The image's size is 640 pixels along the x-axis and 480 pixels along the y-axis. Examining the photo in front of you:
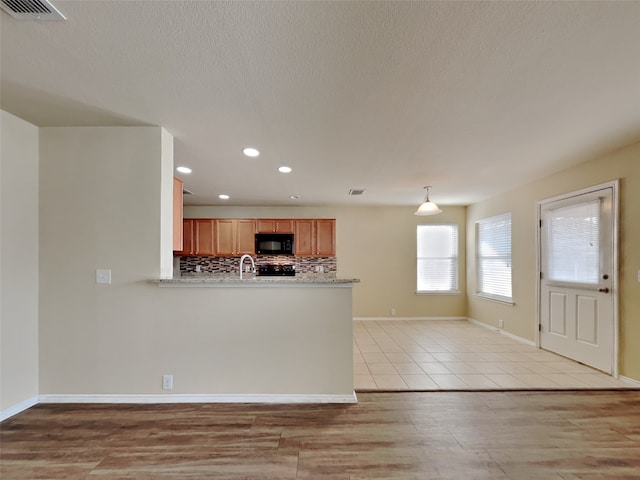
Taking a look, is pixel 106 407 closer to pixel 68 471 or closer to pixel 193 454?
pixel 68 471

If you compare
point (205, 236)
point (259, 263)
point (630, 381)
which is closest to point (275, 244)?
point (259, 263)

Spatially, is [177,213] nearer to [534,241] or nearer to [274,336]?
[274,336]

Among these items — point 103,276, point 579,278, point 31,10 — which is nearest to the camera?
point 31,10

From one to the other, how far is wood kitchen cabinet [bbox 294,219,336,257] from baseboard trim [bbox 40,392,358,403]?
345 centimetres

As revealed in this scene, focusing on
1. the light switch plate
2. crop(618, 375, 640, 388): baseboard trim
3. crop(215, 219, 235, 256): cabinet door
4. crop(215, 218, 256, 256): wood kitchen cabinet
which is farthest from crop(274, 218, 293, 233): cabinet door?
crop(618, 375, 640, 388): baseboard trim

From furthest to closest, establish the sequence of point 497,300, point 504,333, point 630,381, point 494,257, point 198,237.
A: point 198,237, point 494,257, point 497,300, point 504,333, point 630,381

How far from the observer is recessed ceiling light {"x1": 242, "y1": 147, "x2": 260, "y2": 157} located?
289 centimetres

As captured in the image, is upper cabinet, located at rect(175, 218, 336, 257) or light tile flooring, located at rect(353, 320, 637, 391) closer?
light tile flooring, located at rect(353, 320, 637, 391)

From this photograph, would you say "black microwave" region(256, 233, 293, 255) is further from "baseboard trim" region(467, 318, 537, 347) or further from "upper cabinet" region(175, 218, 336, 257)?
"baseboard trim" region(467, 318, 537, 347)

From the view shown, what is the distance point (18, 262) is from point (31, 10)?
1.93 meters

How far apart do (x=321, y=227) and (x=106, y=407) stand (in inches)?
166

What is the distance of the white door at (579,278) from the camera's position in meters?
3.10


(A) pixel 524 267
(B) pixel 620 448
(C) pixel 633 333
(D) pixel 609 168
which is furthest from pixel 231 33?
(A) pixel 524 267

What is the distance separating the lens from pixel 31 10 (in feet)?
4.17
